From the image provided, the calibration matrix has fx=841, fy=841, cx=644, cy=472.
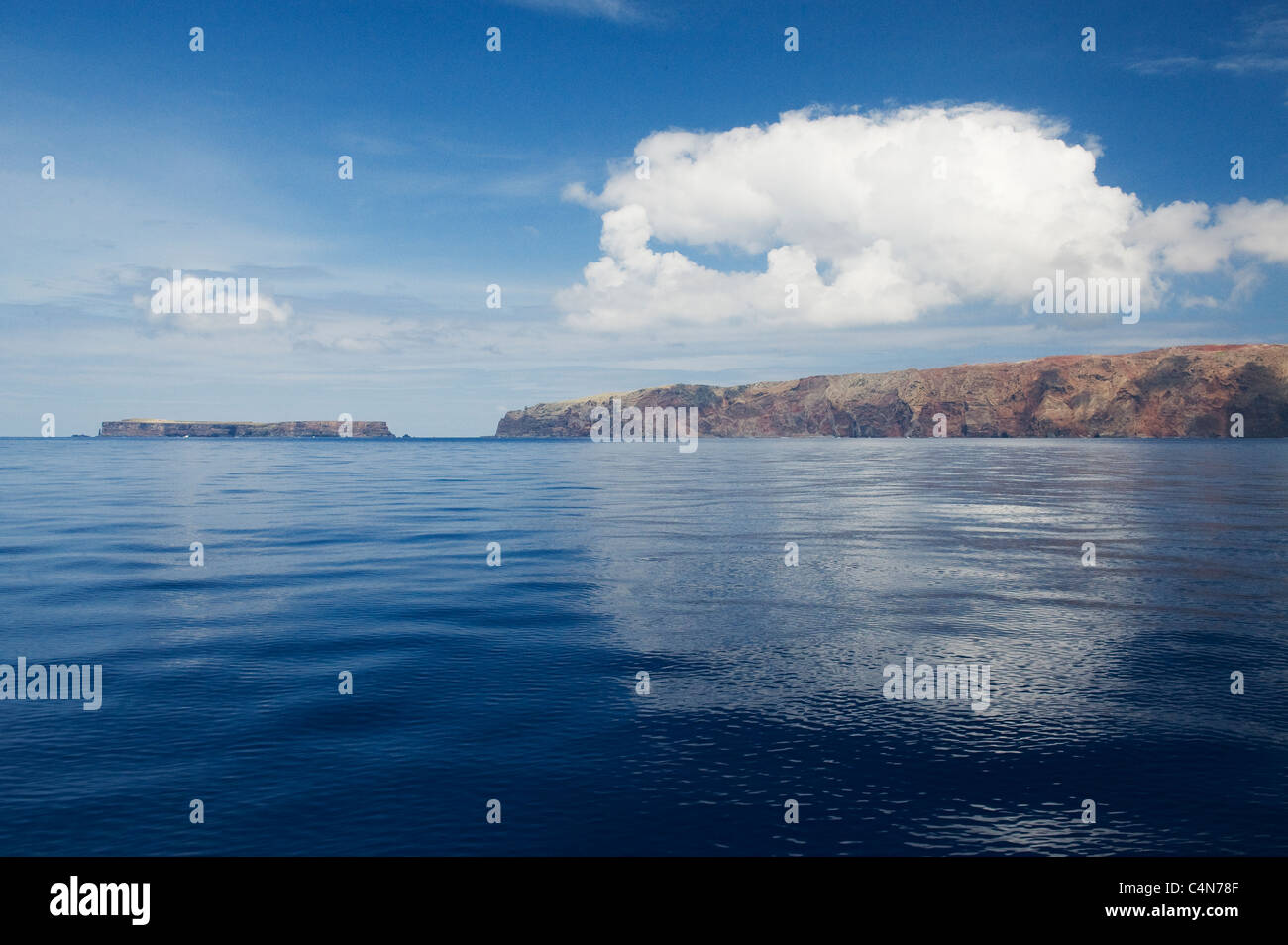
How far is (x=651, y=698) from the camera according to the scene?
1652 cm

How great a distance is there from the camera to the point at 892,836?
433 inches

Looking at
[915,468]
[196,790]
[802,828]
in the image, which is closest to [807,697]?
[802,828]

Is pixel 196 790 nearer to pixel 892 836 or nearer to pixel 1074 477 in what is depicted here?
pixel 892 836

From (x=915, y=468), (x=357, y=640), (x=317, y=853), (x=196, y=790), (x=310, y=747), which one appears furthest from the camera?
(x=915, y=468)

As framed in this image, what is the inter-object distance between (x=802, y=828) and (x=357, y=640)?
13.9m

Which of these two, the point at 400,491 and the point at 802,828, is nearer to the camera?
the point at 802,828

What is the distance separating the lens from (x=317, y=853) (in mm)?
10602

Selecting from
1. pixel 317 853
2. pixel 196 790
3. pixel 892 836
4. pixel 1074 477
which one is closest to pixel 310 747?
pixel 196 790

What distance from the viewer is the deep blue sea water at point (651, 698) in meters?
11.4

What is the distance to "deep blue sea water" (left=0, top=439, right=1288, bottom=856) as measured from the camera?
1138 centimetres
